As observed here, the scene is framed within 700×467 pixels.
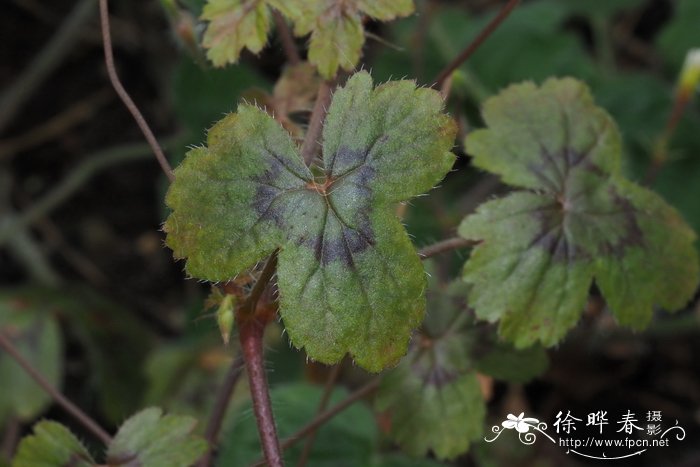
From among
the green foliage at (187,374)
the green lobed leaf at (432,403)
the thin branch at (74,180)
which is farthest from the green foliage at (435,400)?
the thin branch at (74,180)

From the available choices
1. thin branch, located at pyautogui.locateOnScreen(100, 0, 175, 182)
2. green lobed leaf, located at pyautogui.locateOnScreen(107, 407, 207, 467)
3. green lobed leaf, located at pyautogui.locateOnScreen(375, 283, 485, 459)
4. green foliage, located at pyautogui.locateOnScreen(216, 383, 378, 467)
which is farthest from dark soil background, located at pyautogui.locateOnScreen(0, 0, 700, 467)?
green lobed leaf, located at pyautogui.locateOnScreen(107, 407, 207, 467)

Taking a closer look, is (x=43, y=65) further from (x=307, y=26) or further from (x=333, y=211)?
(x=333, y=211)

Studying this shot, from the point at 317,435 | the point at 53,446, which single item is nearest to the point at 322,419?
the point at 53,446

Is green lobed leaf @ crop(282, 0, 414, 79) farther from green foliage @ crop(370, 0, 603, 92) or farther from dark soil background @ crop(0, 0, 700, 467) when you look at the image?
green foliage @ crop(370, 0, 603, 92)

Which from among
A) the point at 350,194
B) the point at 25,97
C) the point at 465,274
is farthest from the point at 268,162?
the point at 25,97

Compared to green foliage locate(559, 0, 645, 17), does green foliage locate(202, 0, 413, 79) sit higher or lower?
higher

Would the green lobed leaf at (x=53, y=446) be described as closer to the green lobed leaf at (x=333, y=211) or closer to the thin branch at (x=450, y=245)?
the green lobed leaf at (x=333, y=211)
